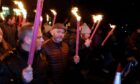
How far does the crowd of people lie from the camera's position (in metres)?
4.38

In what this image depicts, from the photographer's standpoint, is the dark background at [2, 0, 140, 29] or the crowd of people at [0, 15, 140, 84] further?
the dark background at [2, 0, 140, 29]

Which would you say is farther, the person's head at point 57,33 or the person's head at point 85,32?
the person's head at point 85,32

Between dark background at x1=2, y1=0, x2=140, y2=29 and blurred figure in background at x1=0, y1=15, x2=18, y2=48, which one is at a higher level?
dark background at x1=2, y1=0, x2=140, y2=29

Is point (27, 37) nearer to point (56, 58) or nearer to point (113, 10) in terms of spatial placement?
point (56, 58)

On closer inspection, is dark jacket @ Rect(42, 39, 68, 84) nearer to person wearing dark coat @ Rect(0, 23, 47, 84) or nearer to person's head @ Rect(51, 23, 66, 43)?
person's head @ Rect(51, 23, 66, 43)

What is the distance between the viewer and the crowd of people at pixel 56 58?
14.4 feet

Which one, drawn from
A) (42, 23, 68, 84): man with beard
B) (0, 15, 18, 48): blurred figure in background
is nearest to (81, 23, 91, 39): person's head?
(0, 15, 18, 48): blurred figure in background

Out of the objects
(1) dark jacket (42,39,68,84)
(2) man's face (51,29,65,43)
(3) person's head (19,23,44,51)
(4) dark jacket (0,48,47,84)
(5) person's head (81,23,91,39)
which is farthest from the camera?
(5) person's head (81,23,91,39)

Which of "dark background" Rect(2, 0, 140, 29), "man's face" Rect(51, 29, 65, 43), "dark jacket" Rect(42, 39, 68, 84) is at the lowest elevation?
"dark jacket" Rect(42, 39, 68, 84)

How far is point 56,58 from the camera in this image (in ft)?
20.4

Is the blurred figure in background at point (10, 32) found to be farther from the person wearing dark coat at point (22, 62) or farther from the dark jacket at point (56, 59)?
the person wearing dark coat at point (22, 62)

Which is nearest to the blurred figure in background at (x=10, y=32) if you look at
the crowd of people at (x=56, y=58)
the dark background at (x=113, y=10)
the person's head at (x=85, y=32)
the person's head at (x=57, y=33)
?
the crowd of people at (x=56, y=58)

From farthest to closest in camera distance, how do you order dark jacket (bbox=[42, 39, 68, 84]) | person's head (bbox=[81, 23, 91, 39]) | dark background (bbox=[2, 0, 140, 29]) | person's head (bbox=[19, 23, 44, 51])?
dark background (bbox=[2, 0, 140, 29])
person's head (bbox=[81, 23, 91, 39])
dark jacket (bbox=[42, 39, 68, 84])
person's head (bbox=[19, 23, 44, 51])

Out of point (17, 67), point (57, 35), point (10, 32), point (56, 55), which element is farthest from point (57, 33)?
point (10, 32)
